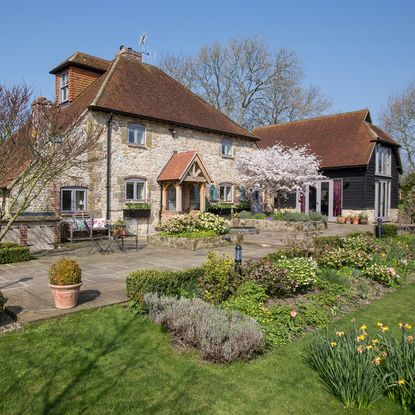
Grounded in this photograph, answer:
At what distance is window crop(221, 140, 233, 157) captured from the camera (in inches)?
890

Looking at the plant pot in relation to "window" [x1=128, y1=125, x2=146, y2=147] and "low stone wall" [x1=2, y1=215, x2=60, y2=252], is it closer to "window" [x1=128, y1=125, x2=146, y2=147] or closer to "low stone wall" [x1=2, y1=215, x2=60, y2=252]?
"low stone wall" [x1=2, y1=215, x2=60, y2=252]

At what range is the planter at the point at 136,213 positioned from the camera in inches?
691

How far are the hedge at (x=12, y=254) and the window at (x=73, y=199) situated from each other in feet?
17.0

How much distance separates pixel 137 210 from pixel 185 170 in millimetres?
3031

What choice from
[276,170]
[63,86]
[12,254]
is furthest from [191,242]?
[63,86]

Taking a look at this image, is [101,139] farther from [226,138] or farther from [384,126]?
[384,126]

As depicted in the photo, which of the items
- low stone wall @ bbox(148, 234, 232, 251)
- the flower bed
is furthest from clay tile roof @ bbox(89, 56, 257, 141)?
the flower bed

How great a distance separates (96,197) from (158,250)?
5.37 meters

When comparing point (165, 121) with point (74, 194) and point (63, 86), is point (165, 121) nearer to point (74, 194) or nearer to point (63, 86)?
point (74, 194)

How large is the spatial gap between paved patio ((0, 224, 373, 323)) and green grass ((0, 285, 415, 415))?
0.92 metres

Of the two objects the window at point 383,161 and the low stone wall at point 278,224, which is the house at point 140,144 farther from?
the window at point 383,161

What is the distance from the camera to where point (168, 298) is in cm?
605

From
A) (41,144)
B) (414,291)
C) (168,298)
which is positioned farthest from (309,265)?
(41,144)

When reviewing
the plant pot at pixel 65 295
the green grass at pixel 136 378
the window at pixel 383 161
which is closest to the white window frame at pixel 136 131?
the plant pot at pixel 65 295
